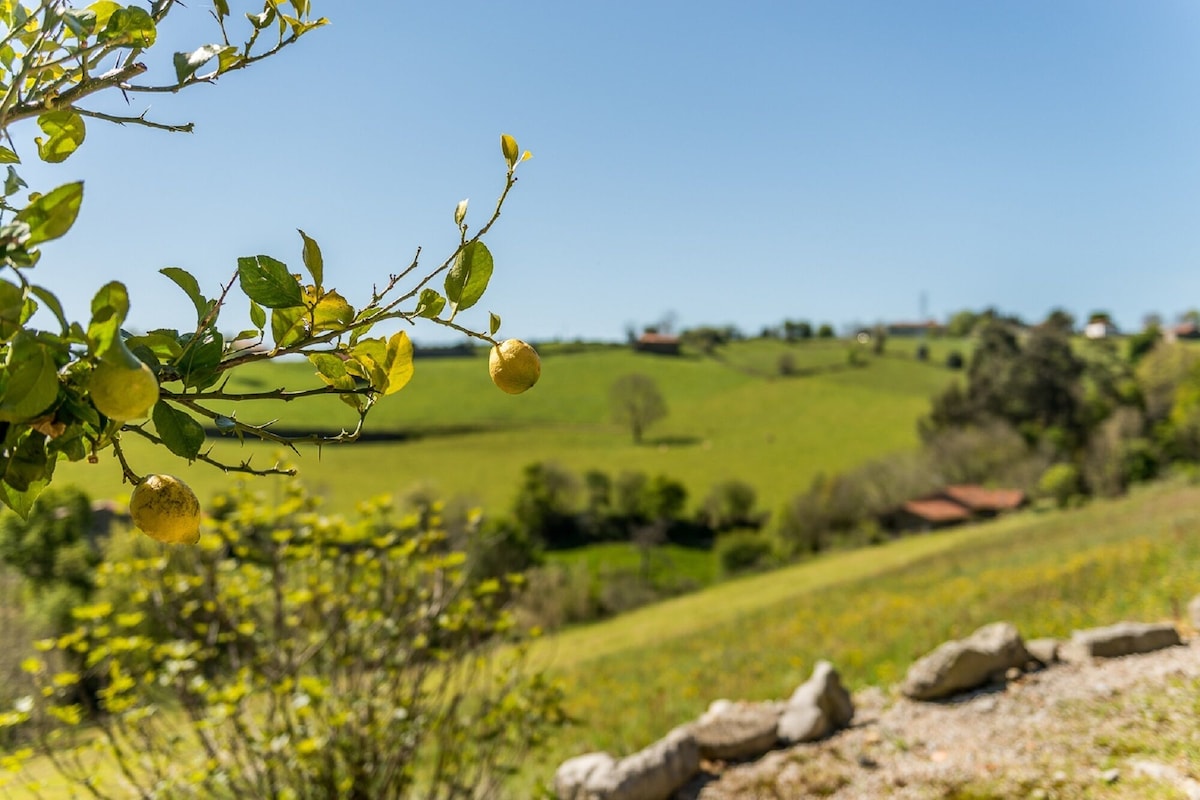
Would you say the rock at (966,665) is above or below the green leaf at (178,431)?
below

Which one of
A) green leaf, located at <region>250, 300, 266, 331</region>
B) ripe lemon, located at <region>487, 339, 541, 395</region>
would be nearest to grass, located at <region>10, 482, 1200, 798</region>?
ripe lemon, located at <region>487, 339, 541, 395</region>

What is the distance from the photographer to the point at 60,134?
1.17 meters

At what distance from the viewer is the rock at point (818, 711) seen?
4.16m

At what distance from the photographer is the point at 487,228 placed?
963mm

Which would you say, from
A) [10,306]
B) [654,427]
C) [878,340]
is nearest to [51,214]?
[10,306]

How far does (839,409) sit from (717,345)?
607 inches

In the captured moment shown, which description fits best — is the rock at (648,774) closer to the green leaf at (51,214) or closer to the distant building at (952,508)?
the green leaf at (51,214)

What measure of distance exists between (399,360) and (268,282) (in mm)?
169

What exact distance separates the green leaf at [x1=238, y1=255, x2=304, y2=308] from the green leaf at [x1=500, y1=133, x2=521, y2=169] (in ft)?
0.98

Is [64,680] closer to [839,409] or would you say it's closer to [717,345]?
[839,409]

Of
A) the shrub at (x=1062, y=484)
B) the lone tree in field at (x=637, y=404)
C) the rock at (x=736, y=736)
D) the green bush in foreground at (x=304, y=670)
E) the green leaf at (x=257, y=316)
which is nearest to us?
the green leaf at (x=257, y=316)

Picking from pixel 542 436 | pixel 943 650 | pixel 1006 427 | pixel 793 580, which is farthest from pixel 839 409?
pixel 943 650

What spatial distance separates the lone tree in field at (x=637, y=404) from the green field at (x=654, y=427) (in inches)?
40.8

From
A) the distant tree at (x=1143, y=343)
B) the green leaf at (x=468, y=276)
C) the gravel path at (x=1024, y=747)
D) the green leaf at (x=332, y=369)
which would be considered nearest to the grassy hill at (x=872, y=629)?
the gravel path at (x=1024, y=747)
